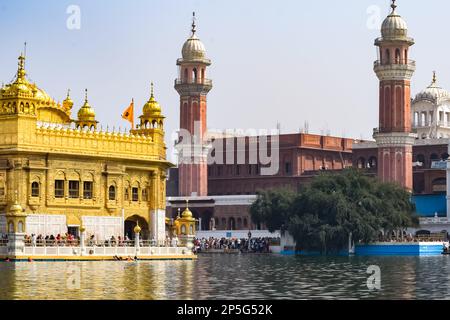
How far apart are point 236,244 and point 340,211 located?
15.3 metres

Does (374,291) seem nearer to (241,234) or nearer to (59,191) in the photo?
(59,191)

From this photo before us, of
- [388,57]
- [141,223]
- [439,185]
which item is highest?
[388,57]

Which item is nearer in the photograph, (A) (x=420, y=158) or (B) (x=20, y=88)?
(B) (x=20, y=88)

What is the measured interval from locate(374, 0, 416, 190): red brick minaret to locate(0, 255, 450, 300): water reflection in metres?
48.9

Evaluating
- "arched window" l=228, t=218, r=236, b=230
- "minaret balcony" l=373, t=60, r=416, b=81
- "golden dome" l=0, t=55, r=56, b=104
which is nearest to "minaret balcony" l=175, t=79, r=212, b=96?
"arched window" l=228, t=218, r=236, b=230

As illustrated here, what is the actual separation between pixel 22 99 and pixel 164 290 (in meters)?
25.7

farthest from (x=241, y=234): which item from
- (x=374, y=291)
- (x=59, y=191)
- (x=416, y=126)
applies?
(x=374, y=291)

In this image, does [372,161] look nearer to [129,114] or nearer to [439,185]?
[439,185]

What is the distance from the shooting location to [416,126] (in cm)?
Result: 12269

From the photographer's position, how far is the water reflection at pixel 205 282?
1309 inches

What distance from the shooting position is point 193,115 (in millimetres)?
112875

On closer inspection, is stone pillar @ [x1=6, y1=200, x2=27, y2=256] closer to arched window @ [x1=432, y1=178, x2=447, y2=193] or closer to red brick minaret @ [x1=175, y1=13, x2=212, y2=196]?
arched window @ [x1=432, y1=178, x2=447, y2=193]

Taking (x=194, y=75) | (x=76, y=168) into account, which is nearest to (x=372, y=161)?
(x=194, y=75)

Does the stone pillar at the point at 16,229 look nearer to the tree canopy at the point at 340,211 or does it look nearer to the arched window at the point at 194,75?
the tree canopy at the point at 340,211
